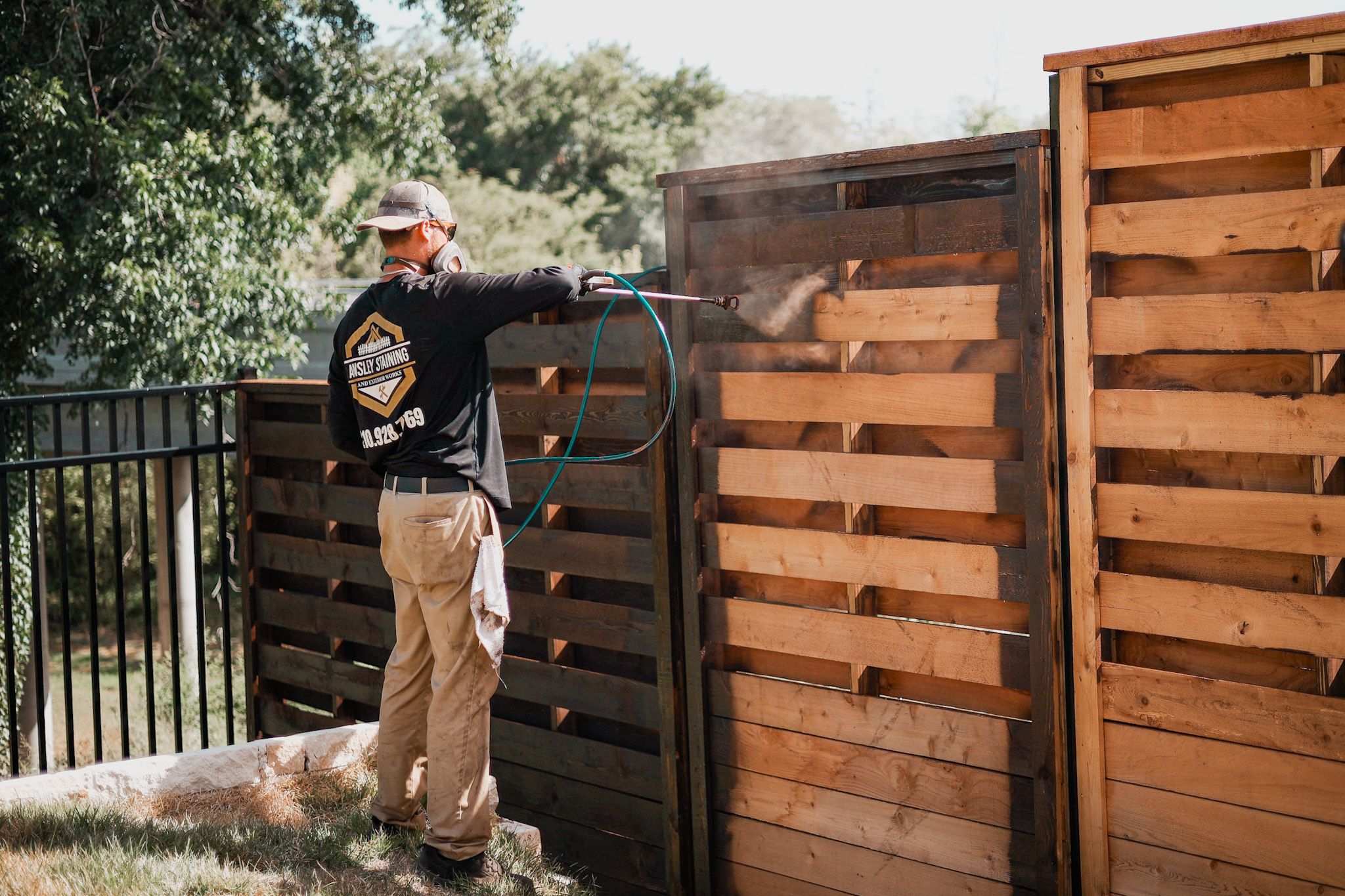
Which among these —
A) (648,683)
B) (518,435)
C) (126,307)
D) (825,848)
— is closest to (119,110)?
(126,307)

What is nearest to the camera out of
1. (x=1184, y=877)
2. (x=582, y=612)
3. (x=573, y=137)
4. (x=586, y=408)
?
(x=1184, y=877)

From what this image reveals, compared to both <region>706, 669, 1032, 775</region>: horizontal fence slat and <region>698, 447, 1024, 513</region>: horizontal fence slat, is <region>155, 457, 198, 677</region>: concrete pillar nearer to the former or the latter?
<region>706, 669, 1032, 775</region>: horizontal fence slat

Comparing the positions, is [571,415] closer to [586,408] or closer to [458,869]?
[586,408]

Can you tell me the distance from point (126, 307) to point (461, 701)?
908cm

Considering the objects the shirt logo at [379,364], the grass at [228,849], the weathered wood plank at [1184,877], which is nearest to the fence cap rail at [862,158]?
the shirt logo at [379,364]

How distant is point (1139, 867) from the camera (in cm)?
331

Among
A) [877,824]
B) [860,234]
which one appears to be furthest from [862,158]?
[877,824]

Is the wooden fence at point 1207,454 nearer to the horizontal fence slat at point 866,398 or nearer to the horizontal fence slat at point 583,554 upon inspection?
the horizontal fence slat at point 866,398

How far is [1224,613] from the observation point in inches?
122

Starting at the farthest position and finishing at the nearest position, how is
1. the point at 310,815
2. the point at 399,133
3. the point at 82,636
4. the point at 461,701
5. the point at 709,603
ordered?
1. the point at 82,636
2. the point at 399,133
3. the point at 310,815
4. the point at 709,603
5. the point at 461,701

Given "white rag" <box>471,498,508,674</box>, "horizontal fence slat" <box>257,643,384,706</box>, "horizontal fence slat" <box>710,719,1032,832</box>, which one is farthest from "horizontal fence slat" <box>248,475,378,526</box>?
"horizontal fence slat" <box>710,719,1032,832</box>

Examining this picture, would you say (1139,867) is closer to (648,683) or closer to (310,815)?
(648,683)

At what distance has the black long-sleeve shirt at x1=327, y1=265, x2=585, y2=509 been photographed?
11.5 ft

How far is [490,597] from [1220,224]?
2.37 metres
